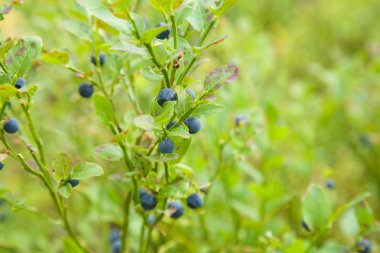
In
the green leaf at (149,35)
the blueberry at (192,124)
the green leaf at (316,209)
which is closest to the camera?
the green leaf at (149,35)

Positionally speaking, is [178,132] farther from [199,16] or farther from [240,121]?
[240,121]

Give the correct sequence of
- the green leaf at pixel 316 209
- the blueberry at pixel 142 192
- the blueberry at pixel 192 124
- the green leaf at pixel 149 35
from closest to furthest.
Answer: the green leaf at pixel 149 35 < the blueberry at pixel 192 124 < the blueberry at pixel 142 192 < the green leaf at pixel 316 209

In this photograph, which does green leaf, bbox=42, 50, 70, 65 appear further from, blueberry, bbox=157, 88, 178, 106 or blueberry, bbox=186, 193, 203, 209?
blueberry, bbox=186, 193, 203, 209

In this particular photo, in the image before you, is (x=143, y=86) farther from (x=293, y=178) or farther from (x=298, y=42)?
(x=298, y=42)

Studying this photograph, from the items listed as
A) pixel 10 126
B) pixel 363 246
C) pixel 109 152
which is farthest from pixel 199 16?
pixel 363 246

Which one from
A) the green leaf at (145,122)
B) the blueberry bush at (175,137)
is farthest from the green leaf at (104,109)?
the green leaf at (145,122)

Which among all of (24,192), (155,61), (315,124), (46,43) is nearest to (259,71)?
(315,124)

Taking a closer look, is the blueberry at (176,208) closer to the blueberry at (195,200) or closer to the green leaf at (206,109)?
the blueberry at (195,200)
